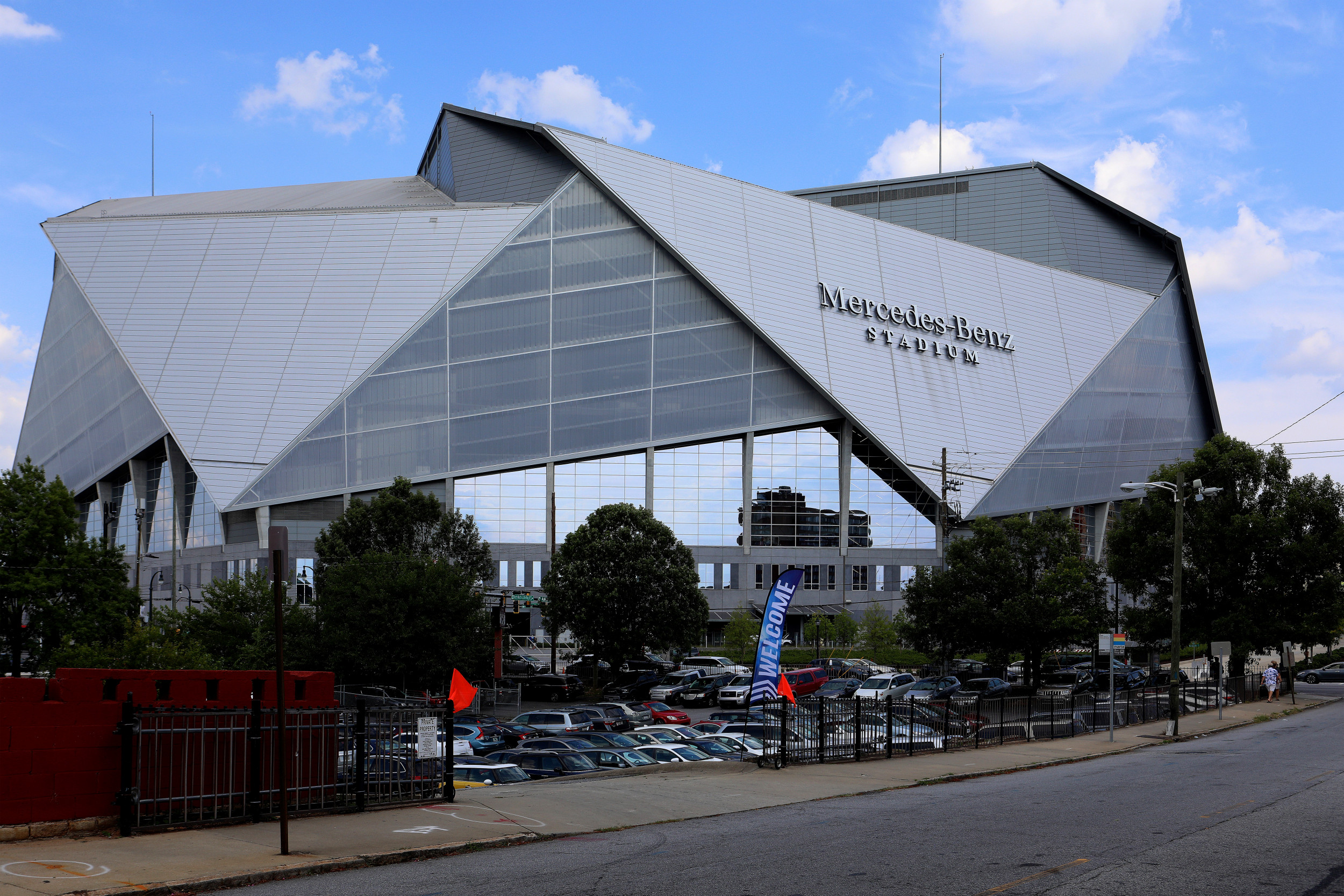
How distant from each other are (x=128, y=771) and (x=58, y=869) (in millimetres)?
2050

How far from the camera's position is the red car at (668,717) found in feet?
141

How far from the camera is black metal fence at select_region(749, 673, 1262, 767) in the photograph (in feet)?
82.0

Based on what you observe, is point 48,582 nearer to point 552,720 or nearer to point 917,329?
point 552,720

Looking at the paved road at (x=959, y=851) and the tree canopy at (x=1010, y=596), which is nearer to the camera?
the paved road at (x=959, y=851)

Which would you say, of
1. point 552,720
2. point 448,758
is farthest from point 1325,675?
point 448,758

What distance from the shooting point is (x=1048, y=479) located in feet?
265

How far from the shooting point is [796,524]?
7806 cm

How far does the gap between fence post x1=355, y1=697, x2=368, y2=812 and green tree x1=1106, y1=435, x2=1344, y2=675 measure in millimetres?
41393

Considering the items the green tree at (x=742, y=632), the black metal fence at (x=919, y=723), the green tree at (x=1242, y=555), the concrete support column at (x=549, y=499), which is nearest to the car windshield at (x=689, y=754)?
the black metal fence at (x=919, y=723)

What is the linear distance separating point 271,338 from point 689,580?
3069cm

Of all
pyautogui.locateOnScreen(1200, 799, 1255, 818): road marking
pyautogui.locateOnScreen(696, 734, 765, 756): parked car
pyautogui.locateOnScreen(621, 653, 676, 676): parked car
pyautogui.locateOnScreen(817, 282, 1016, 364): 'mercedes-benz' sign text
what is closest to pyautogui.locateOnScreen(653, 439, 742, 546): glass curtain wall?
pyautogui.locateOnScreen(621, 653, 676, 676): parked car

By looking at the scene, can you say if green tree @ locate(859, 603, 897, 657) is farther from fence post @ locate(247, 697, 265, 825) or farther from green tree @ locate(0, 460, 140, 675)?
fence post @ locate(247, 697, 265, 825)

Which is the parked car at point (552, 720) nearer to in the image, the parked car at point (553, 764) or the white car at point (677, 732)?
the white car at point (677, 732)

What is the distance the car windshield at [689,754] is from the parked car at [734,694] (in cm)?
2123
